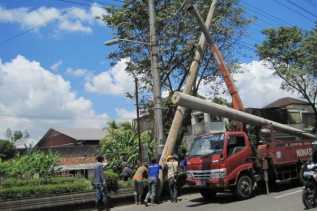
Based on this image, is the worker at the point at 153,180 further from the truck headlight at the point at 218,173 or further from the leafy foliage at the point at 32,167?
the leafy foliage at the point at 32,167

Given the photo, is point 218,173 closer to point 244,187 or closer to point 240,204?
point 244,187

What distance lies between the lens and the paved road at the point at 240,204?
15918 mm

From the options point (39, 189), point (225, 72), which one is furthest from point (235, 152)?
point (39, 189)

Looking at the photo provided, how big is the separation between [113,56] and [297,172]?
49.2 ft

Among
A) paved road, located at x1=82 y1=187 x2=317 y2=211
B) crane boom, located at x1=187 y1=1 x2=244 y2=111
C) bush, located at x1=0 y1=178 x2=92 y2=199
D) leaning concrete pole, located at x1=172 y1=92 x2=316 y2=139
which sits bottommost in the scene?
paved road, located at x1=82 y1=187 x2=317 y2=211

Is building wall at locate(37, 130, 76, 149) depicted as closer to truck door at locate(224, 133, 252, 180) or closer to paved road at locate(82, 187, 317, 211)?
paved road at locate(82, 187, 317, 211)

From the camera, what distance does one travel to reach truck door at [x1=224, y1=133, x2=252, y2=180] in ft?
61.5

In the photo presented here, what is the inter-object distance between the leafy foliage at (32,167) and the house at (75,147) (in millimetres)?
1394

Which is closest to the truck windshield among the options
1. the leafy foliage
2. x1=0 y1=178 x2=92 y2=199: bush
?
x1=0 y1=178 x2=92 y2=199: bush

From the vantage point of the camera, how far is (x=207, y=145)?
1944cm

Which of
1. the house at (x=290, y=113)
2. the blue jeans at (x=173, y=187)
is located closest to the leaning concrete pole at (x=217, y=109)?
the blue jeans at (x=173, y=187)

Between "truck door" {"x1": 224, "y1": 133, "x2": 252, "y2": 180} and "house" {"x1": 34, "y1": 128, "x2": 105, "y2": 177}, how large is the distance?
40.0 feet

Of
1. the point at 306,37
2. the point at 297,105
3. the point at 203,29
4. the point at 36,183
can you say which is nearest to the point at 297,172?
the point at 203,29

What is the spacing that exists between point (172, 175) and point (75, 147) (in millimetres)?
31711
